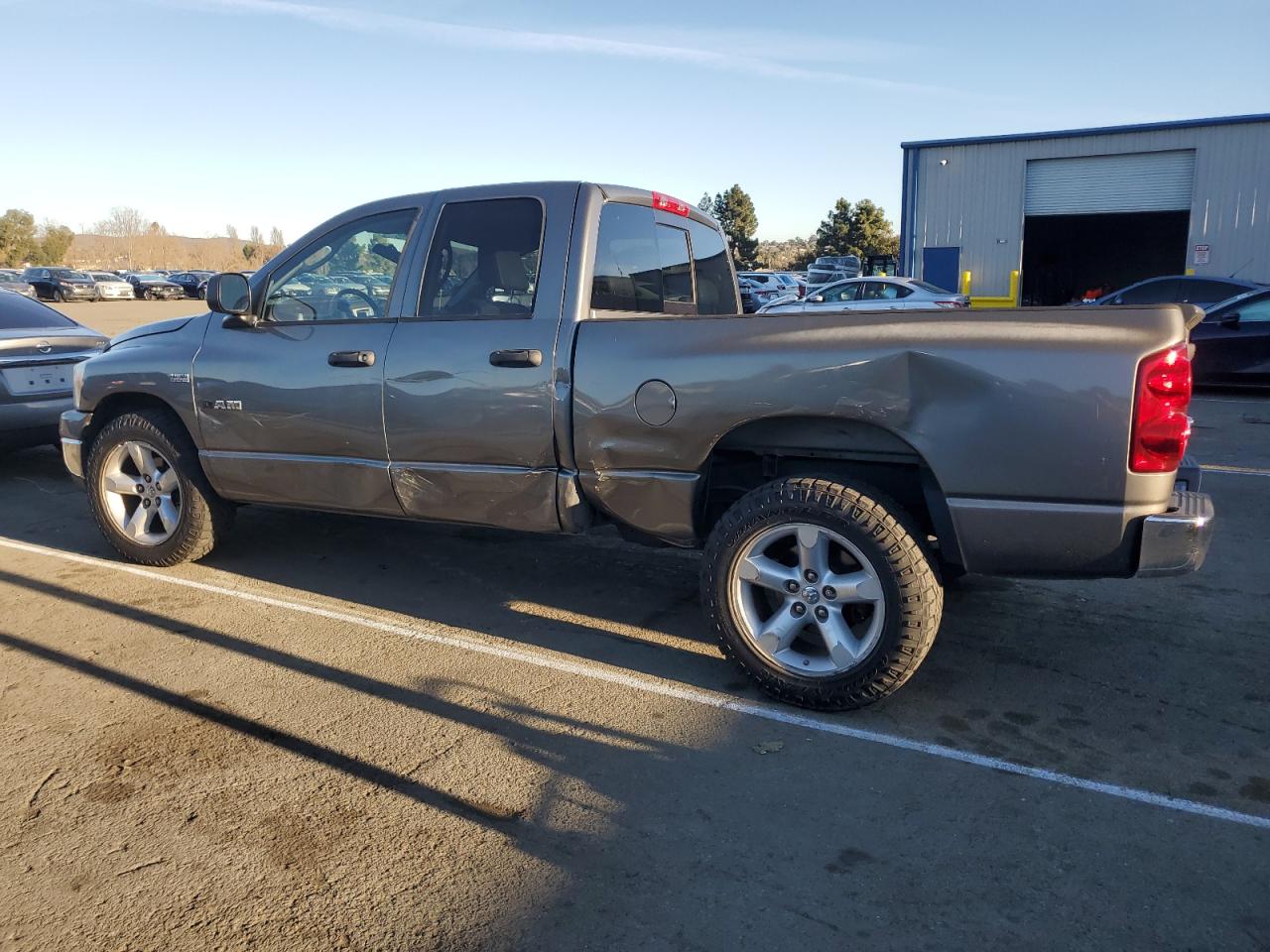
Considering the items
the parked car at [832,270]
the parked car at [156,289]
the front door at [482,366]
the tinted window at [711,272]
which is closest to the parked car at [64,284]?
the parked car at [156,289]

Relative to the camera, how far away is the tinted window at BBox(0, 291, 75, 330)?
8.27 m

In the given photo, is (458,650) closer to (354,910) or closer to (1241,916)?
(354,910)

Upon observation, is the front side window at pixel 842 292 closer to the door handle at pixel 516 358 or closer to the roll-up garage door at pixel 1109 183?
the roll-up garage door at pixel 1109 183

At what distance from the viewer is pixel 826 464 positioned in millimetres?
4023

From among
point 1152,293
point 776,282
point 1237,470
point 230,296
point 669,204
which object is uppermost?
point 669,204

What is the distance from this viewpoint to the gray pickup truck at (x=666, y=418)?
3.33 m

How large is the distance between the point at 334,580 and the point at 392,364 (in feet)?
4.81

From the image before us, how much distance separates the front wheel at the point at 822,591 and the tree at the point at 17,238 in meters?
85.5

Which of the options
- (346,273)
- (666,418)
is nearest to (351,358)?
(346,273)

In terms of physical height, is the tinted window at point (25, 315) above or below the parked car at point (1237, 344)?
above

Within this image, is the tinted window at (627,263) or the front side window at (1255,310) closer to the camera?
the tinted window at (627,263)

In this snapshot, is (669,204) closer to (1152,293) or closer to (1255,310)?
(1255,310)

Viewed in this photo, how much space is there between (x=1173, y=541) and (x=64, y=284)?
5022cm

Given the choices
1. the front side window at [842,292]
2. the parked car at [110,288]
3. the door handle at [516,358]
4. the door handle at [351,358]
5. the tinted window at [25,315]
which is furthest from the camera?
the parked car at [110,288]
